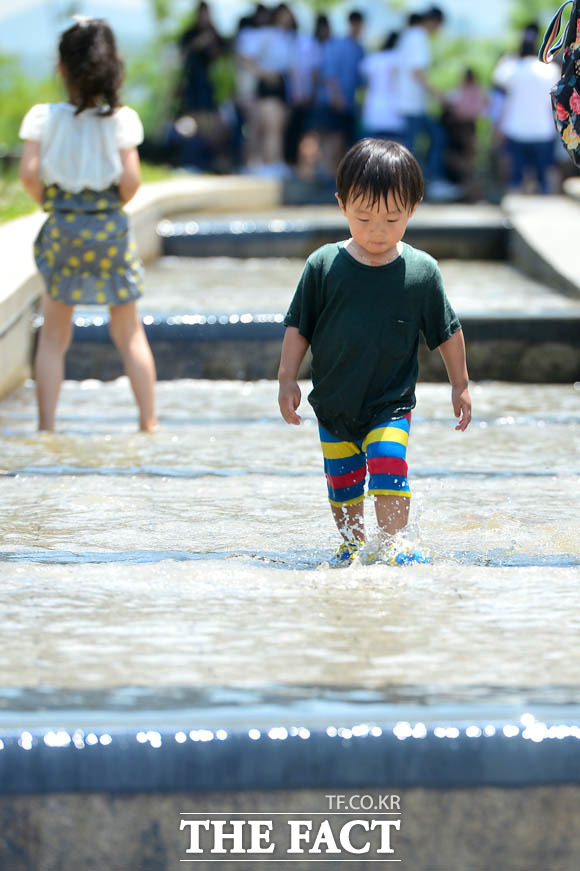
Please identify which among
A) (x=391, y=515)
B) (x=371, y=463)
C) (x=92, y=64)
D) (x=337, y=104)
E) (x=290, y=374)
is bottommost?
(x=337, y=104)

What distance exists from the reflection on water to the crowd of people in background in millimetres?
9115

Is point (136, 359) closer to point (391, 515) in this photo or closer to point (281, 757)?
point (391, 515)

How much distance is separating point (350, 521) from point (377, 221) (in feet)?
2.69

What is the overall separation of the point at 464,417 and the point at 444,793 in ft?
4.69

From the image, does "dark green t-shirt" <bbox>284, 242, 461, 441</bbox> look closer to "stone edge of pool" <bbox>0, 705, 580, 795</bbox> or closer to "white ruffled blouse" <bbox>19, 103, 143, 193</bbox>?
"stone edge of pool" <bbox>0, 705, 580, 795</bbox>

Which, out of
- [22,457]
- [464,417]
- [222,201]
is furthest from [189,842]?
[222,201]

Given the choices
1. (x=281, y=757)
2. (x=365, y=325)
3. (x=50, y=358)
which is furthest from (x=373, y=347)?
(x=50, y=358)

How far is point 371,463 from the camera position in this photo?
3.68 meters

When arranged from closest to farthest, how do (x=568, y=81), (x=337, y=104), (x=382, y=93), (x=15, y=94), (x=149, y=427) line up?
(x=568, y=81), (x=149, y=427), (x=382, y=93), (x=337, y=104), (x=15, y=94)

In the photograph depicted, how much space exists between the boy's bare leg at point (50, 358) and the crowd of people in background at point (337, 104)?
9.28 meters

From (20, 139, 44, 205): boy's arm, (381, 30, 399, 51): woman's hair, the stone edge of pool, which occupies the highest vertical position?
(20, 139, 44, 205): boy's arm

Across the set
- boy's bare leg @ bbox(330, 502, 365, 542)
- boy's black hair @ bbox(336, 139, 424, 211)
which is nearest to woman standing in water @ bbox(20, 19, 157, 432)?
boy's bare leg @ bbox(330, 502, 365, 542)

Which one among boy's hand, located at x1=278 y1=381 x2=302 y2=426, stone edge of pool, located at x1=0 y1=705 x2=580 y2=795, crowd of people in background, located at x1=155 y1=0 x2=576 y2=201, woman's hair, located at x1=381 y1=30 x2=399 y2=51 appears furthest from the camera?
woman's hair, located at x1=381 y1=30 x2=399 y2=51

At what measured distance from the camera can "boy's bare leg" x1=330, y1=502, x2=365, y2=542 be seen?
12.4 ft
